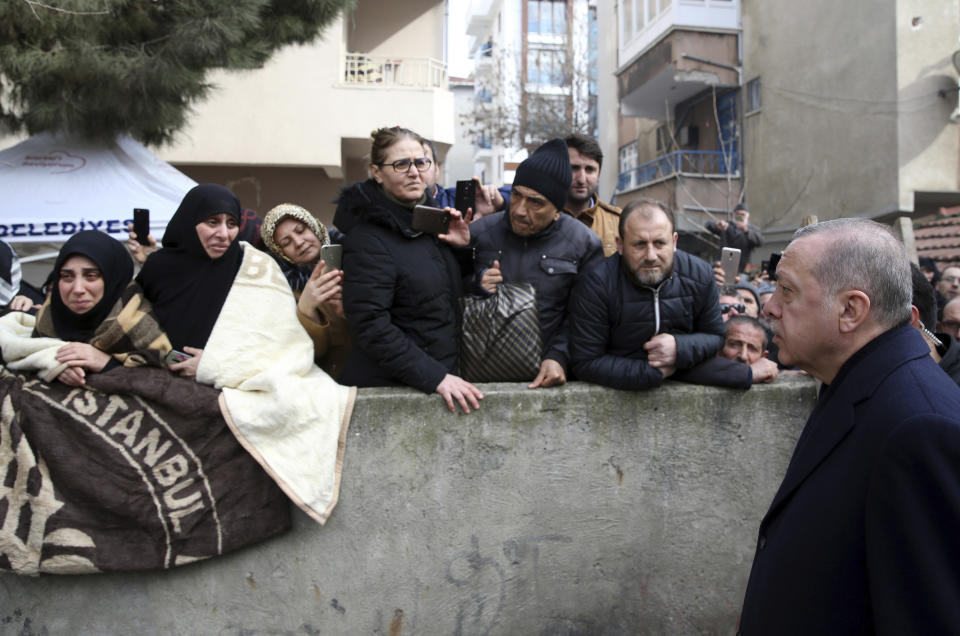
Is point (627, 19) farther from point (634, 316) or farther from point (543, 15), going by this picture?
point (634, 316)

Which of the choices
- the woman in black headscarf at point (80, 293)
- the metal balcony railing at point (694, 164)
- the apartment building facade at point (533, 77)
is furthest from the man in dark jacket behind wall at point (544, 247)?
the apartment building facade at point (533, 77)

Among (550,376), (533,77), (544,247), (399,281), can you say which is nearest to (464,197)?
(544,247)

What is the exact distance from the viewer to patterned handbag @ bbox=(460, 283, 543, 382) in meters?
3.23

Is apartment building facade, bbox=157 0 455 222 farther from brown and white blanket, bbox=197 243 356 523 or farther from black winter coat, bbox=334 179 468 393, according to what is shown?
brown and white blanket, bbox=197 243 356 523

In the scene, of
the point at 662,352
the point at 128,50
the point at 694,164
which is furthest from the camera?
the point at 694,164

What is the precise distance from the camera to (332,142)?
13.0 meters

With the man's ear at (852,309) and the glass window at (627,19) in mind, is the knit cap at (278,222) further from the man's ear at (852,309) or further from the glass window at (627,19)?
the glass window at (627,19)

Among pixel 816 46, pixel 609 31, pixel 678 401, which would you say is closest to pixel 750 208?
pixel 816 46

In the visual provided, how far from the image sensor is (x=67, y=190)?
7.42 meters

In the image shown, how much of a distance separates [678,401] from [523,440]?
2.33ft

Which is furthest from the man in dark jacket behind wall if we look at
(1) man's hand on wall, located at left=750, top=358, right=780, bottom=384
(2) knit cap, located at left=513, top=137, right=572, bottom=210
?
(1) man's hand on wall, located at left=750, top=358, right=780, bottom=384

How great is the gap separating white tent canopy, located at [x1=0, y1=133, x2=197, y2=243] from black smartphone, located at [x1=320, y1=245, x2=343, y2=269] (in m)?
5.07

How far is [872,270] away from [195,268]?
2762 millimetres

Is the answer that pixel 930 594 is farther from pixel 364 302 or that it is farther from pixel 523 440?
pixel 364 302
